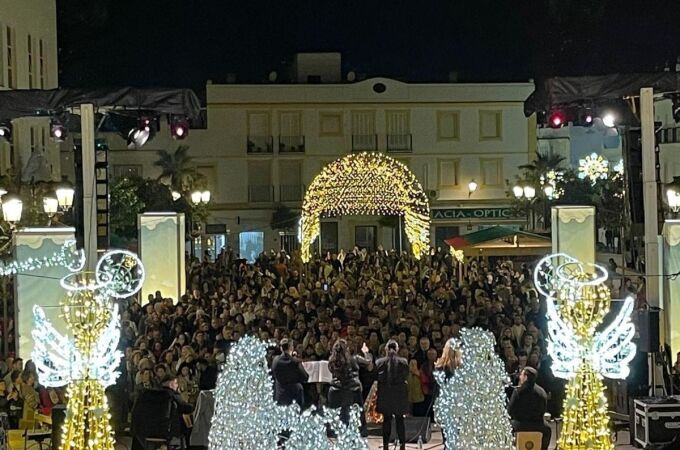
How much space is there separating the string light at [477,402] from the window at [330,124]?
37.1 m

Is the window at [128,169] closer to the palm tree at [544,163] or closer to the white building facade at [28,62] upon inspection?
the white building facade at [28,62]

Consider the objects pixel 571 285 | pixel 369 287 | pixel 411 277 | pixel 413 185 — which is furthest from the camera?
pixel 413 185

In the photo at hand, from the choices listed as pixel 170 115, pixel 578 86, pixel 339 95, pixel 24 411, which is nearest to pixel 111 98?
pixel 170 115

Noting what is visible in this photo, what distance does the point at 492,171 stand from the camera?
4916 centimetres

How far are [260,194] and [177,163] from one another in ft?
12.7

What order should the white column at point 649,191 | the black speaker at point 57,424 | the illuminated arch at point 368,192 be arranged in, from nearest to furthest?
the black speaker at point 57,424
the white column at point 649,191
the illuminated arch at point 368,192

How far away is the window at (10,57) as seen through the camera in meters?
31.2

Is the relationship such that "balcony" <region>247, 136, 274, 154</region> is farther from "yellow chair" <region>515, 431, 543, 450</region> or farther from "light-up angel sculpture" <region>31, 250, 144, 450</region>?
"light-up angel sculpture" <region>31, 250, 144, 450</region>

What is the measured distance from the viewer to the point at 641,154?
45.2 feet

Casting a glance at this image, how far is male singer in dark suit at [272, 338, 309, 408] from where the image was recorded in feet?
44.4

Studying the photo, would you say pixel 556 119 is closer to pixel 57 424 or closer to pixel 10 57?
pixel 57 424

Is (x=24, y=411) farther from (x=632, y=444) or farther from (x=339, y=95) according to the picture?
(x=339, y=95)

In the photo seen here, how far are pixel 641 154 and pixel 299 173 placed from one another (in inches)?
1402

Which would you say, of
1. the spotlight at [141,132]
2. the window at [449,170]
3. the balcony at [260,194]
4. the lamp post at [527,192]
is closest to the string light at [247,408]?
the spotlight at [141,132]
